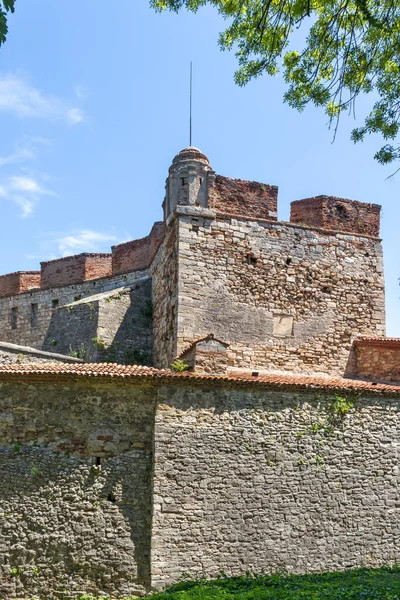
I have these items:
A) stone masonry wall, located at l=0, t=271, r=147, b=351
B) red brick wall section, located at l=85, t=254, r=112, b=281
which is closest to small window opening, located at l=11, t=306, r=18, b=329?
stone masonry wall, located at l=0, t=271, r=147, b=351

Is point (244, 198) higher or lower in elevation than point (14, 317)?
higher

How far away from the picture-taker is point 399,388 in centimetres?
1424

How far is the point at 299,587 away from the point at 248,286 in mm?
7605

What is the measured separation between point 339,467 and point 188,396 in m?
3.66

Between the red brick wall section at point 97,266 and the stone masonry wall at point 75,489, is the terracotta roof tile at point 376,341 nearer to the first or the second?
the stone masonry wall at point 75,489

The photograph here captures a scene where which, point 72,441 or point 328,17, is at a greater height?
point 328,17

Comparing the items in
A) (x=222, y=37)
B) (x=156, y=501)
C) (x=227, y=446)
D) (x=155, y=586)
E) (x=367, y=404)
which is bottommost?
(x=155, y=586)

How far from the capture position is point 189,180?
53.6 ft

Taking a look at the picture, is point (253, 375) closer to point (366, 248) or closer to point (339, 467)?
point (339, 467)

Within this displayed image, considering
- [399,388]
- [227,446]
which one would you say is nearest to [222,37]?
[227,446]

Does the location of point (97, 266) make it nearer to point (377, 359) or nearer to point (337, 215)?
point (337, 215)

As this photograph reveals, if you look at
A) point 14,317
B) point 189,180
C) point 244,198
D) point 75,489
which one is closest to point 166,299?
point 189,180

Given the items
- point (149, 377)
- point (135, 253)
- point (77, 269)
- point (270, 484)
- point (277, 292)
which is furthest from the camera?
point (77, 269)

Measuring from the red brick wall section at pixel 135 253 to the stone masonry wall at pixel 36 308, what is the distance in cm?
68
